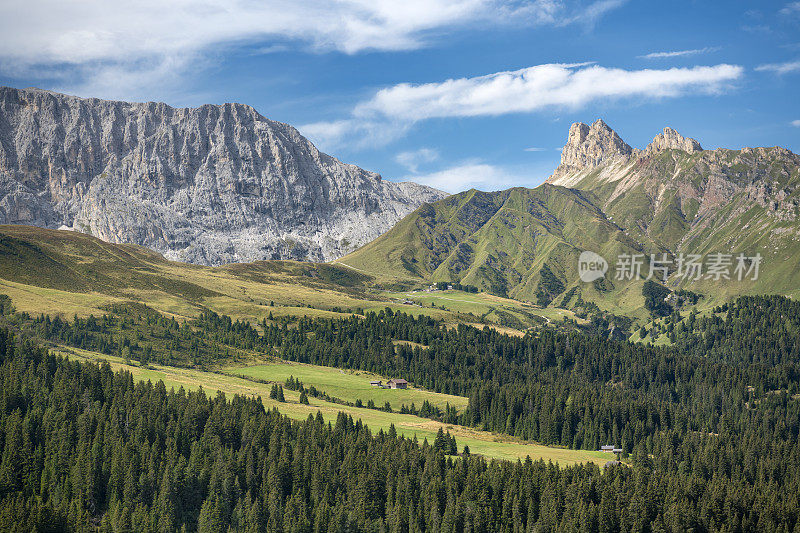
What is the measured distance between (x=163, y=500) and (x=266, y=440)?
112 feet

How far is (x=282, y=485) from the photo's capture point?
485ft

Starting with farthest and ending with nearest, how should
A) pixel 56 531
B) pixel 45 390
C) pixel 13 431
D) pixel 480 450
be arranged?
pixel 480 450 < pixel 45 390 < pixel 13 431 < pixel 56 531

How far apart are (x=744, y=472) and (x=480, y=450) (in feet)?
230

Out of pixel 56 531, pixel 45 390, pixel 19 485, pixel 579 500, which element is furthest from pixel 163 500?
pixel 579 500

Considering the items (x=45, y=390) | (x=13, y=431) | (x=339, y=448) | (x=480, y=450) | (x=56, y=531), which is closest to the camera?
(x=56, y=531)

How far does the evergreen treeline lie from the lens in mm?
134125

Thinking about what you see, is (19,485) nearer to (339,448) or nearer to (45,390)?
(45,390)

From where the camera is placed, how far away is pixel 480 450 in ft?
632

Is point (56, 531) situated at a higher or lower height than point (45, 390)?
lower

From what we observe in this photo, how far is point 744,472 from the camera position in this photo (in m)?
198

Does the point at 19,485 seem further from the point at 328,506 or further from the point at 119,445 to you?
the point at 328,506

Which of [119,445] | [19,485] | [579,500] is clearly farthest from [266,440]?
[579,500]

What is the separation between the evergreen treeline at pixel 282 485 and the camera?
13412cm

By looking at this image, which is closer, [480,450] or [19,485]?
[19,485]
